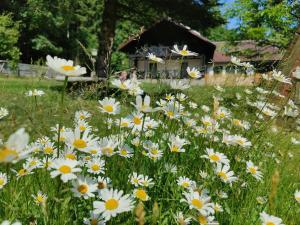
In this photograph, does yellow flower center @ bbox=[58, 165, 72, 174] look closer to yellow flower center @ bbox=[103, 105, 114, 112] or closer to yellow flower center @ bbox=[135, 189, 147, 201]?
yellow flower center @ bbox=[135, 189, 147, 201]

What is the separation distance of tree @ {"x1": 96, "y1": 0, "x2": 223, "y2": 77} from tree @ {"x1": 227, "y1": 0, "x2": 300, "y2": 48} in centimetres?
249

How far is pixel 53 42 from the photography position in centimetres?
3606

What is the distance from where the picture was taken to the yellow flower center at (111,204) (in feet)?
4.44

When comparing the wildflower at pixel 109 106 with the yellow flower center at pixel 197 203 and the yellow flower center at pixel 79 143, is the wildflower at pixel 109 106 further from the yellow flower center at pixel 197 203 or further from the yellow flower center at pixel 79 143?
the yellow flower center at pixel 197 203

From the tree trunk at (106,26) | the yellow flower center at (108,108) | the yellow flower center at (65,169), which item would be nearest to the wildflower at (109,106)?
the yellow flower center at (108,108)

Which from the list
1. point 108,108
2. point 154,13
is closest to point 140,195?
point 108,108

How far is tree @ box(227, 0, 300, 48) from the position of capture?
16.6 meters

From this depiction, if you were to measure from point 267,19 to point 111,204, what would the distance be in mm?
18309

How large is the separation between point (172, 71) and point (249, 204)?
1.48 metres

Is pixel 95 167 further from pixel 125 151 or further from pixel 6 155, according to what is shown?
pixel 6 155

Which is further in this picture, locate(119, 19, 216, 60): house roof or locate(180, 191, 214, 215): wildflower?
locate(119, 19, 216, 60): house roof

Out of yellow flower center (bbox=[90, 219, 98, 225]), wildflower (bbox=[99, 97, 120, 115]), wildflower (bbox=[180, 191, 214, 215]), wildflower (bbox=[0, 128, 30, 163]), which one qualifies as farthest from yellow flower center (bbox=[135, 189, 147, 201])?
wildflower (bbox=[0, 128, 30, 163])

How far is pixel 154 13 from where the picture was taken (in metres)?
17.0

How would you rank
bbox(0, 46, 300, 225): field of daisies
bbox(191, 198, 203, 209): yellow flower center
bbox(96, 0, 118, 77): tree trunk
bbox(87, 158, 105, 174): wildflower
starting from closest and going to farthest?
bbox(0, 46, 300, 225): field of daisies < bbox(191, 198, 203, 209): yellow flower center < bbox(87, 158, 105, 174): wildflower < bbox(96, 0, 118, 77): tree trunk
